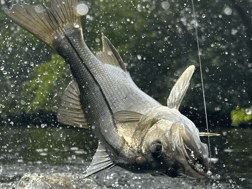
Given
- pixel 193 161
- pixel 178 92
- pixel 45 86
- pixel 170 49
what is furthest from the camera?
pixel 45 86

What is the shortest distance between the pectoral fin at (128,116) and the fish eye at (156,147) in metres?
0.26

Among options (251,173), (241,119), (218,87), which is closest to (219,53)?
(218,87)

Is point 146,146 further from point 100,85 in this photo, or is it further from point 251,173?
point 251,173

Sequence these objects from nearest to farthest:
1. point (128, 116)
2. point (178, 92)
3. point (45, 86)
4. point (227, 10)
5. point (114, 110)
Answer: point (128, 116), point (114, 110), point (178, 92), point (227, 10), point (45, 86)

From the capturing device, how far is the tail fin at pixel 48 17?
414 cm

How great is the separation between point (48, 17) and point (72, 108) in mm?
915

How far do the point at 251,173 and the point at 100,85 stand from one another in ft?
12.5

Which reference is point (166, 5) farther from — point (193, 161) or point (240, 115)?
point (193, 161)

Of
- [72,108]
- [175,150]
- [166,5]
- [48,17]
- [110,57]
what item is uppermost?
[166,5]

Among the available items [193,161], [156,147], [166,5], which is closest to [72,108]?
[156,147]

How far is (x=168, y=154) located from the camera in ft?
11.0

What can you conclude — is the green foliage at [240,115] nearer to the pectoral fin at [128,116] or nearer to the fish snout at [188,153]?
the pectoral fin at [128,116]

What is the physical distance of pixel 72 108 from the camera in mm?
4262

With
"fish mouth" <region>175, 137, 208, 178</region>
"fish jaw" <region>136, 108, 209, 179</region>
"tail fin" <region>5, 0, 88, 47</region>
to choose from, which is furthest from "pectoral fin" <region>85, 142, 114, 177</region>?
"tail fin" <region>5, 0, 88, 47</region>
